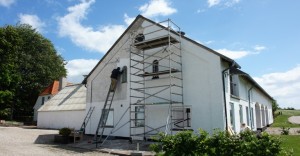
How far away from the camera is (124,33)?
19844 mm

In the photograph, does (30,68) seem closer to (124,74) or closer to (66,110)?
(66,110)

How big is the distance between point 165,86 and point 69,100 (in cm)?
1638

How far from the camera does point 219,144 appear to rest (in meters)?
8.31

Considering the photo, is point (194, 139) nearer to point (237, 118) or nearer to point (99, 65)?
point (237, 118)

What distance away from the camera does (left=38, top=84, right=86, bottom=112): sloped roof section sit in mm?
27547

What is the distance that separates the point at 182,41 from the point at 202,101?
4.02 m

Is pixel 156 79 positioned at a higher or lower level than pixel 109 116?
higher

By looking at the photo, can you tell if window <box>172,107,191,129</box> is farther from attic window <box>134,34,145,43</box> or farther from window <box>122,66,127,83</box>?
attic window <box>134,34,145,43</box>

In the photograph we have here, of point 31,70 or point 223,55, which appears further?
point 31,70

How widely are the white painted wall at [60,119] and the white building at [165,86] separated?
5.63 m

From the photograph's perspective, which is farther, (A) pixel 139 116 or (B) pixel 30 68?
(B) pixel 30 68

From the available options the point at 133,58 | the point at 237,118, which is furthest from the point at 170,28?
the point at 237,118

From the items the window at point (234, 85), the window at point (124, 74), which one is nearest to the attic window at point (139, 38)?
the window at point (124, 74)

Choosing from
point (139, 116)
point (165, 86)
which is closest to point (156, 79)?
point (165, 86)
